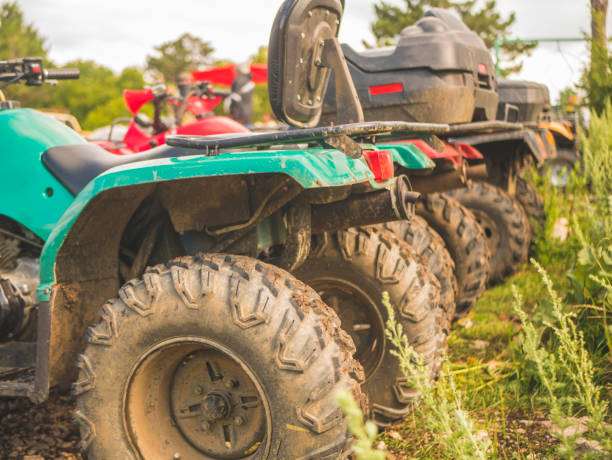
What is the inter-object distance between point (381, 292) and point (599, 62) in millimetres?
2744

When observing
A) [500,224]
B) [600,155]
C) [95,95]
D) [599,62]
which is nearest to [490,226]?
[500,224]

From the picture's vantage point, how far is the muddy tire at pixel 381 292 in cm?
286

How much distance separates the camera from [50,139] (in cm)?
287

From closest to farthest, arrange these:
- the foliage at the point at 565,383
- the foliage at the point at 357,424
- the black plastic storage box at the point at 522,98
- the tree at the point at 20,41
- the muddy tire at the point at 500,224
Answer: the foliage at the point at 357,424
the foliage at the point at 565,383
the black plastic storage box at the point at 522,98
the muddy tire at the point at 500,224
the tree at the point at 20,41

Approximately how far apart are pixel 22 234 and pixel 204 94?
354 centimetres

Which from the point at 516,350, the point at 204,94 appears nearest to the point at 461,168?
the point at 516,350

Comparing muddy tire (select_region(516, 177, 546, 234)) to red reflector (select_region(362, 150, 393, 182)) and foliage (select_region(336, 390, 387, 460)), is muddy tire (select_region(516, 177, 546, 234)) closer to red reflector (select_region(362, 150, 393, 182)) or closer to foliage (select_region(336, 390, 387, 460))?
red reflector (select_region(362, 150, 393, 182))

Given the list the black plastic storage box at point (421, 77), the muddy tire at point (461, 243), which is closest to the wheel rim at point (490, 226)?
the muddy tire at point (461, 243)

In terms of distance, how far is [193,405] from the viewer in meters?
2.31

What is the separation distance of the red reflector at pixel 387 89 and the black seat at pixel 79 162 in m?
1.50

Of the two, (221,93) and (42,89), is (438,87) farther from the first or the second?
(42,89)

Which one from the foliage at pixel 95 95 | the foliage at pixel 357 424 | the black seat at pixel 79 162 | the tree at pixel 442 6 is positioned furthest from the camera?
the foliage at pixel 95 95

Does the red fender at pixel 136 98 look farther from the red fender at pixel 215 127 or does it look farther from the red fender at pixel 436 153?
the red fender at pixel 436 153

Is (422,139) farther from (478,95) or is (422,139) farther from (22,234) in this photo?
(22,234)
